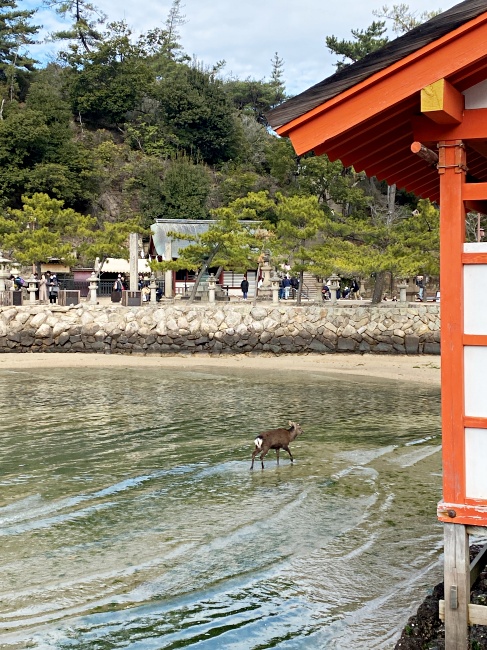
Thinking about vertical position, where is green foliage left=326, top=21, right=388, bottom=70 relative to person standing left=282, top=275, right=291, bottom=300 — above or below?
above

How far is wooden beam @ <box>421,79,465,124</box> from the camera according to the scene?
179 inches

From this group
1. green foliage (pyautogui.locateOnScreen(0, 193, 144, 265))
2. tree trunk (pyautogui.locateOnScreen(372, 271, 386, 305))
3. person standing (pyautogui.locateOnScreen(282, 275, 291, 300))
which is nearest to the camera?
tree trunk (pyautogui.locateOnScreen(372, 271, 386, 305))

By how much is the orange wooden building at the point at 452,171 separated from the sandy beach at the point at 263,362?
1930 centimetres

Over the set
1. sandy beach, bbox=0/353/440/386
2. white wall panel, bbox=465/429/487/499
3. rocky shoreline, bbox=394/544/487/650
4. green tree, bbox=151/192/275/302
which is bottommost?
rocky shoreline, bbox=394/544/487/650

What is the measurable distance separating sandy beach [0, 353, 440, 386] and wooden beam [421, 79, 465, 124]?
19603mm

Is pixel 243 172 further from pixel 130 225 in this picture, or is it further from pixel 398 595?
pixel 398 595

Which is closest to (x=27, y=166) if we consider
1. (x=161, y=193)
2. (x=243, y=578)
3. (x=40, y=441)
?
(x=161, y=193)

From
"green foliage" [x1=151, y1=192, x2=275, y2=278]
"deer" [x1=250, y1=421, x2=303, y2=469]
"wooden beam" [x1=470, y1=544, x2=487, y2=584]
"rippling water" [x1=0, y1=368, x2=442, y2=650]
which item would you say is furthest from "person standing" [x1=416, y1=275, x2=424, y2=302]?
"wooden beam" [x1=470, y1=544, x2=487, y2=584]

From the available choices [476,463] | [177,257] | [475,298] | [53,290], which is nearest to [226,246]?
[53,290]

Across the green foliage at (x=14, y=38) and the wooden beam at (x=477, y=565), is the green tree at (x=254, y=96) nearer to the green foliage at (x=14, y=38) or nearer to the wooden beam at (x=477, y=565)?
the green foliage at (x=14, y=38)

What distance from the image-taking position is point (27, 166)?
174 ft

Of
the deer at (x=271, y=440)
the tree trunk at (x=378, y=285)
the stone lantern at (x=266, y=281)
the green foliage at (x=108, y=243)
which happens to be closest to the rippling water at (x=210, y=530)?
the deer at (x=271, y=440)

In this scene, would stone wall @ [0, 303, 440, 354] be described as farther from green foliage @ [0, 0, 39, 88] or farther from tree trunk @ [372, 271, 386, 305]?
green foliage @ [0, 0, 39, 88]

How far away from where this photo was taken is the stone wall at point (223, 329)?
92.6ft
